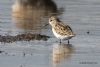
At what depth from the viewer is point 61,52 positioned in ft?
43.3

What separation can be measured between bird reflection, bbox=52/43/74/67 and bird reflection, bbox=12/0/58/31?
9.94ft

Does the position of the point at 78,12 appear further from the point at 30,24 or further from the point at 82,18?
the point at 30,24

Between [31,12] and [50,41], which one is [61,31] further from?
[31,12]

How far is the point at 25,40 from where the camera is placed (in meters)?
14.8

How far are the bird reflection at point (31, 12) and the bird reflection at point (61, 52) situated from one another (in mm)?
3031

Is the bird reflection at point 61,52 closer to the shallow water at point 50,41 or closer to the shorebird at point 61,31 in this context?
the shallow water at point 50,41

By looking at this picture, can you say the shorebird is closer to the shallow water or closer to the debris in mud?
the shallow water

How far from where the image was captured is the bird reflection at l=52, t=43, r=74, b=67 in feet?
40.4

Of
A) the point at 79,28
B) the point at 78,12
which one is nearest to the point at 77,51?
the point at 79,28

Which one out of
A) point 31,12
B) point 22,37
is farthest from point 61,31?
point 31,12

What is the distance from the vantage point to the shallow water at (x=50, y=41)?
39.6ft

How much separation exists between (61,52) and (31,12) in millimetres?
7694

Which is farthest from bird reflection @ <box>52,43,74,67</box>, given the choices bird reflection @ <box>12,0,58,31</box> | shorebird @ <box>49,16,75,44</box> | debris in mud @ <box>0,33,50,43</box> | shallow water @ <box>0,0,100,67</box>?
bird reflection @ <box>12,0,58,31</box>

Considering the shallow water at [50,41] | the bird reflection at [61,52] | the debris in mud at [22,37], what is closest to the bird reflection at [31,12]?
the shallow water at [50,41]
